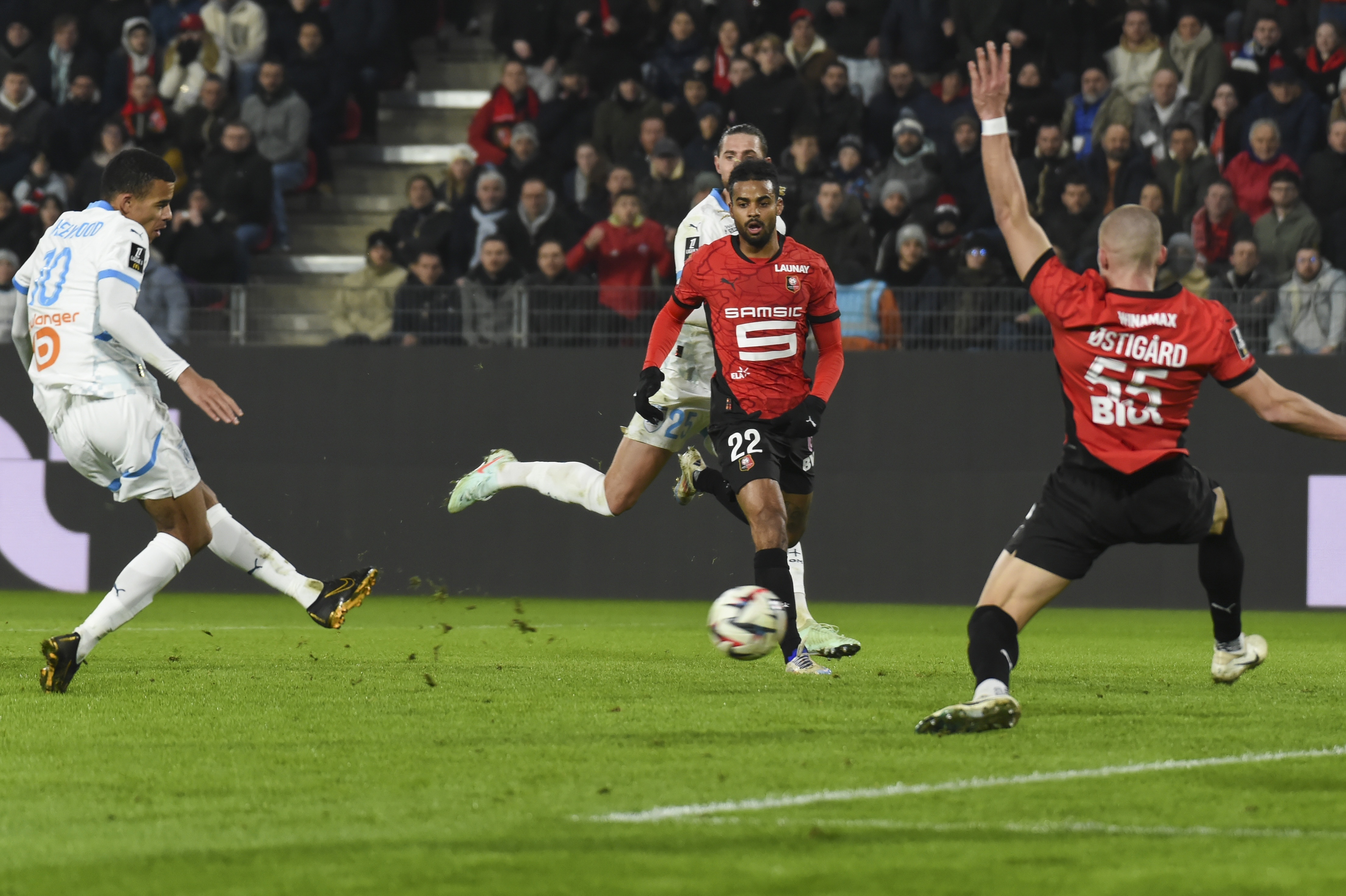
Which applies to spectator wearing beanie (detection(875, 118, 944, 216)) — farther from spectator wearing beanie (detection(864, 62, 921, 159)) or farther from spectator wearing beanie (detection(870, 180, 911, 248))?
spectator wearing beanie (detection(864, 62, 921, 159))

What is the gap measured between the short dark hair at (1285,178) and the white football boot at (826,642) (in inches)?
289

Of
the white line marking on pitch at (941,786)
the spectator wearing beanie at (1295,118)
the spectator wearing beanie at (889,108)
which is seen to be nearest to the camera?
the white line marking on pitch at (941,786)

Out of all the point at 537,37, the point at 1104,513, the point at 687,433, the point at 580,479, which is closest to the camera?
the point at 1104,513

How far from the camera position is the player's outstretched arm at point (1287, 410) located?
6.22m

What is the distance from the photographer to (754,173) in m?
7.79

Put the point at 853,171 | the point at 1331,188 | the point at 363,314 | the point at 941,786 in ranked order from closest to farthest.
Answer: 1. the point at 941,786
2. the point at 363,314
3. the point at 1331,188
4. the point at 853,171

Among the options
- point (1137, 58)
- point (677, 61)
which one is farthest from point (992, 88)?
point (677, 61)

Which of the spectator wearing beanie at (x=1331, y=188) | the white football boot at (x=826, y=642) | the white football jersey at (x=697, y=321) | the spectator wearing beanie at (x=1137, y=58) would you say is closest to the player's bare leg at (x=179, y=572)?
the white football jersey at (x=697, y=321)

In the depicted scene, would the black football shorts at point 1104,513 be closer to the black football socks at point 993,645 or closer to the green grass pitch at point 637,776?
the black football socks at point 993,645

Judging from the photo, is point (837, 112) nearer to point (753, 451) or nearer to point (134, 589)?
point (753, 451)

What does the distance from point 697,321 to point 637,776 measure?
13.3 feet

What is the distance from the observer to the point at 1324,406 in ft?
44.9

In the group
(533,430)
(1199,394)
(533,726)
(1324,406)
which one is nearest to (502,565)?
(533,430)

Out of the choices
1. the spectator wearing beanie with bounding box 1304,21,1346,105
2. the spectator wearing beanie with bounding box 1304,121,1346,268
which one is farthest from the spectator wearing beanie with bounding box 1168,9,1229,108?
the spectator wearing beanie with bounding box 1304,121,1346,268
